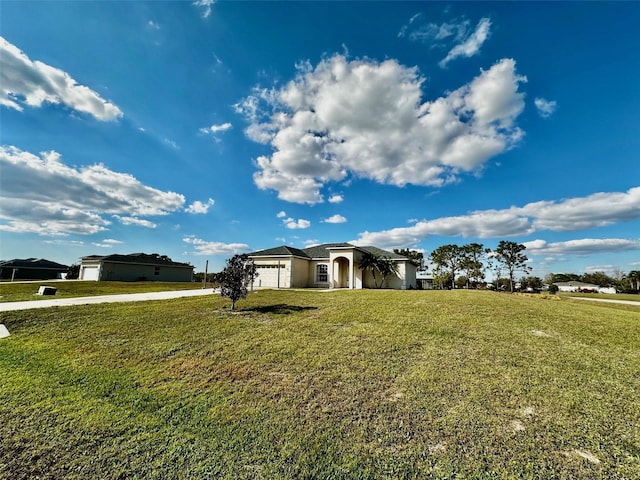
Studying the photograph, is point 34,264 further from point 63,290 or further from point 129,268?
point 63,290

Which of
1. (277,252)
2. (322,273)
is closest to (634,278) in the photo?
(322,273)

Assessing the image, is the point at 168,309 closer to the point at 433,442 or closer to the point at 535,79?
the point at 433,442

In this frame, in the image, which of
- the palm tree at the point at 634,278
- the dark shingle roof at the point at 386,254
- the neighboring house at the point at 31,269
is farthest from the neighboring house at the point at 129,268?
the palm tree at the point at 634,278

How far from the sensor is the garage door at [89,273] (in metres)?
33.7

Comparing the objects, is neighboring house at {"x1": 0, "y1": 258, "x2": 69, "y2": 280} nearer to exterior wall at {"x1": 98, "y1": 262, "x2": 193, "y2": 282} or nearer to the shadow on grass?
exterior wall at {"x1": 98, "y1": 262, "x2": 193, "y2": 282}

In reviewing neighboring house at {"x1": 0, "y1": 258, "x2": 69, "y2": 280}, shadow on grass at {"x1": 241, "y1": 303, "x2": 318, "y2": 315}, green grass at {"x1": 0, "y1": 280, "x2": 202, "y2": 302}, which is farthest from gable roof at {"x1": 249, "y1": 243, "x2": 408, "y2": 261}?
neighboring house at {"x1": 0, "y1": 258, "x2": 69, "y2": 280}

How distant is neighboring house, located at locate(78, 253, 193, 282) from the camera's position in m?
33.1

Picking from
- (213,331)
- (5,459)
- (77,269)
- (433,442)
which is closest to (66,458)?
(5,459)

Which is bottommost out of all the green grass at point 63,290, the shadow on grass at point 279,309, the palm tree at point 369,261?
the shadow on grass at point 279,309

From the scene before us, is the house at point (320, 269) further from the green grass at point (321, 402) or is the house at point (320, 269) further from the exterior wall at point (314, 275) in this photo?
the green grass at point (321, 402)

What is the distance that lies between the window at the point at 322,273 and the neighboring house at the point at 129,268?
23.0 m

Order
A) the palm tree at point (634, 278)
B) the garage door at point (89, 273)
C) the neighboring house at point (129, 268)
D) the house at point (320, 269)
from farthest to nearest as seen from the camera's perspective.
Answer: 1. the palm tree at point (634, 278)
2. the garage door at point (89, 273)
3. the neighboring house at point (129, 268)
4. the house at point (320, 269)

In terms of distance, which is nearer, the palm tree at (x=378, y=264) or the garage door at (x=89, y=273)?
the palm tree at (x=378, y=264)

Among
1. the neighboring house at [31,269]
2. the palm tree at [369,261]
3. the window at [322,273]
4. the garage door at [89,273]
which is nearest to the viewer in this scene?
the palm tree at [369,261]
